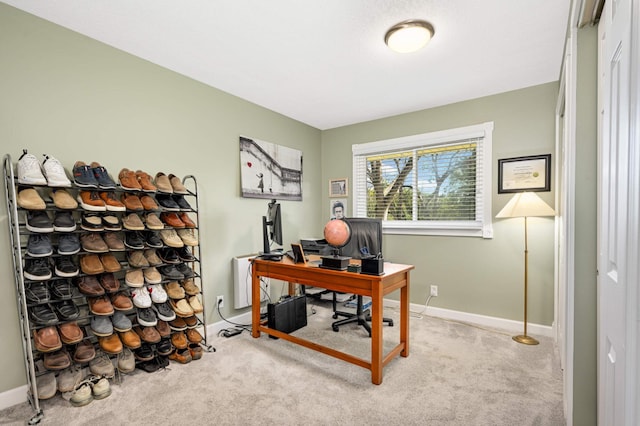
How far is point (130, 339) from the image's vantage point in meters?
2.07

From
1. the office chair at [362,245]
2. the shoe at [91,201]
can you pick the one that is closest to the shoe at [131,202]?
the shoe at [91,201]

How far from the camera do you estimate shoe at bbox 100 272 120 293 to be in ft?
6.73

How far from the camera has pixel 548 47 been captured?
2256mm

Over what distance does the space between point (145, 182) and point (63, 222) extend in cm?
56

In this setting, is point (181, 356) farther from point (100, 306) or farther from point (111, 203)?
point (111, 203)

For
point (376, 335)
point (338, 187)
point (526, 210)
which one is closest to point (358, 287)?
point (376, 335)

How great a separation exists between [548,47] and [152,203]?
10.6 ft

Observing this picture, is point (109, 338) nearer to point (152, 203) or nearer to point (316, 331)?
point (152, 203)

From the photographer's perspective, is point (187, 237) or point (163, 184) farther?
point (187, 237)

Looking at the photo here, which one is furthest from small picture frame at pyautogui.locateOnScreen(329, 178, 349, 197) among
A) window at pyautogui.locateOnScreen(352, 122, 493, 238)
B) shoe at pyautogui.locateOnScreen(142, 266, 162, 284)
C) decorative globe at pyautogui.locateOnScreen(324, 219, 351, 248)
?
shoe at pyautogui.locateOnScreen(142, 266, 162, 284)

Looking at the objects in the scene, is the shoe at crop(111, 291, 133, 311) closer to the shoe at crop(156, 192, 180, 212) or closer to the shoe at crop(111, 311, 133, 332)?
the shoe at crop(111, 311, 133, 332)

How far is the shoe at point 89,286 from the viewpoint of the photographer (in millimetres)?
1954

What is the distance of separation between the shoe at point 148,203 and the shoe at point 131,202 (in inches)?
1.1

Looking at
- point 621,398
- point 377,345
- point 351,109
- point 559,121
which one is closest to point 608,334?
point 621,398
